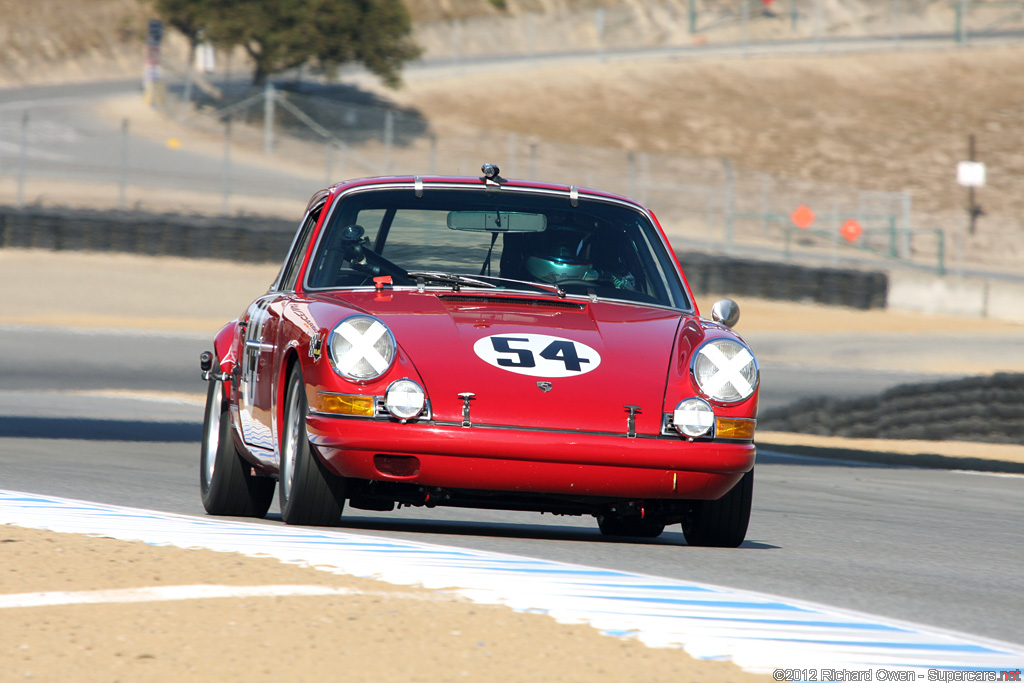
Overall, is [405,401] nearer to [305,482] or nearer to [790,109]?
[305,482]

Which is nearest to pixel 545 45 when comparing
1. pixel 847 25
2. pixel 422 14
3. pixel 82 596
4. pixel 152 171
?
pixel 847 25

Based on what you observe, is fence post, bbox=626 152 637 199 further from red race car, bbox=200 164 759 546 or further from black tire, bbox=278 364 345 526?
black tire, bbox=278 364 345 526

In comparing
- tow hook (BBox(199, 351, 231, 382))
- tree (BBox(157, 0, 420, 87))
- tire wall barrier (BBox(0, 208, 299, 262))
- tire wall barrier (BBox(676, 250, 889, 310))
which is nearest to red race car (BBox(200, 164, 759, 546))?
tow hook (BBox(199, 351, 231, 382))

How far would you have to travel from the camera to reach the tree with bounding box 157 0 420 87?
48.8m

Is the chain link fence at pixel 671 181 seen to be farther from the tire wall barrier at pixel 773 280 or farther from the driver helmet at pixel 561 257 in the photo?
the driver helmet at pixel 561 257

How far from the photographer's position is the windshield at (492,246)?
23.3 ft

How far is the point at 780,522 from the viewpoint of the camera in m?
8.60

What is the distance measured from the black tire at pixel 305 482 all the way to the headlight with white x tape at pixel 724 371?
4.70 ft

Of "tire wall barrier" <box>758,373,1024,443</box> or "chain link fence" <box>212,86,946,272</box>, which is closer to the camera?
"tire wall barrier" <box>758,373,1024,443</box>

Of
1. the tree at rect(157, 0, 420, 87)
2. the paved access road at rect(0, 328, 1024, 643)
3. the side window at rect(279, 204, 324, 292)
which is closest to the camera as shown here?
the paved access road at rect(0, 328, 1024, 643)

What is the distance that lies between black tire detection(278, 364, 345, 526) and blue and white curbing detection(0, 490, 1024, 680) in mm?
128

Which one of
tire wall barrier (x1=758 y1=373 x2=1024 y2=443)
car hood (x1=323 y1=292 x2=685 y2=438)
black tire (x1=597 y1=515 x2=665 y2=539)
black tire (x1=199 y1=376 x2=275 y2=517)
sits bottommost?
tire wall barrier (x1=758 y1=373 x2=1024 y2=443)

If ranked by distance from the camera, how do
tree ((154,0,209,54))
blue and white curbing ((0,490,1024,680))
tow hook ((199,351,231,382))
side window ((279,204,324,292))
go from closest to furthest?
blue and white curbing ((0,490,1024,680)) < side window ((279,204,324,292)) < tow hook ((199,351,231,382)) < tree ((154,0,209,54))

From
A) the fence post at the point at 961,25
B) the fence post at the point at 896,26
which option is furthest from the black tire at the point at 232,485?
the fence post at the point at 961,25
